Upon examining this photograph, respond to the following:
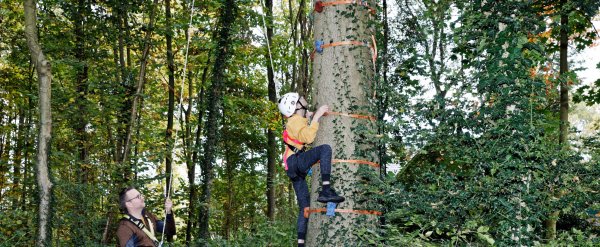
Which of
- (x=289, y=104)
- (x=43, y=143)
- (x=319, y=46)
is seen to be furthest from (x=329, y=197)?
(x=43, y=143)

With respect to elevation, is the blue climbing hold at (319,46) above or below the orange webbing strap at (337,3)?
below

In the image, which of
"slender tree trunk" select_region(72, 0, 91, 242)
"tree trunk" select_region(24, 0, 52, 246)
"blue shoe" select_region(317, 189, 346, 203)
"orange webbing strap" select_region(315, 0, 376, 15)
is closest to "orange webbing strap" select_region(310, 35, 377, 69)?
"orange webbing strap" select_region(315, 0, 376, 15)

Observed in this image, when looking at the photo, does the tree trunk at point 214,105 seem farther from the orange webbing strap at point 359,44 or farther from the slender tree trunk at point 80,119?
the orange webbing strap at point 359,44

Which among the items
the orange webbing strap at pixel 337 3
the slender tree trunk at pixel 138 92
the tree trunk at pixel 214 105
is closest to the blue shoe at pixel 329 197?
the orange webbing strap at pixel 337 3

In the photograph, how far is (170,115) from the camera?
1733cm

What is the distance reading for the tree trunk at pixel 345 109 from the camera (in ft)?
17.2

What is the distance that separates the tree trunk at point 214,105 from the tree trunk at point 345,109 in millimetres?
7477

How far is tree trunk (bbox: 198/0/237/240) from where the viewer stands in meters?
12.7

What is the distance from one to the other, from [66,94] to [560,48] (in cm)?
1047

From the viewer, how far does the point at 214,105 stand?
506 inches

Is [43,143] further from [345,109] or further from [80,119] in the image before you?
[345,109]

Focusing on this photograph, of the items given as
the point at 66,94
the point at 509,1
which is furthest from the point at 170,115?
the point at 509,1

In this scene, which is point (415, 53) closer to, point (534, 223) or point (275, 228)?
point (534, 223)

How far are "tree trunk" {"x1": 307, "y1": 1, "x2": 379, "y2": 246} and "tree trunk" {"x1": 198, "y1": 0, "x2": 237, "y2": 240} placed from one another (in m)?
7.48
